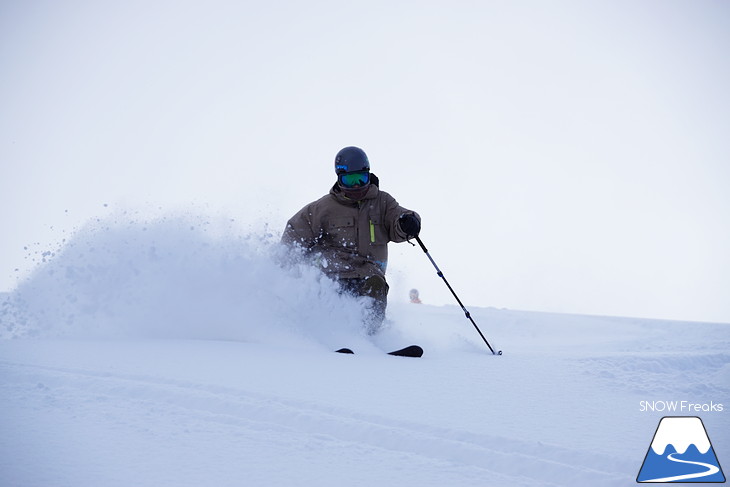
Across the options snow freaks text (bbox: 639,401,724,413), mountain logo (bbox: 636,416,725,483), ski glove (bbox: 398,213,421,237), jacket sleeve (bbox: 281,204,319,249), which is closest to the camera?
mountain logo (bbox: 636,416,725,483)

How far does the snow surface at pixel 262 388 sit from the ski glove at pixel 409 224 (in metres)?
0.86

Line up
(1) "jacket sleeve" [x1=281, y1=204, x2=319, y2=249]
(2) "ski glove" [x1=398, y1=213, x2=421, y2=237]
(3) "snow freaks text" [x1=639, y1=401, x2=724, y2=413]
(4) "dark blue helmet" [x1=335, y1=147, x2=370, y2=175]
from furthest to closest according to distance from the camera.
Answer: (1) "jacket sleeve" [x1=281, y1=204, x2=319, y2=249] → (4) "dark blue helmet" [x1=335, y1=147, x2=370, y2=175] → (2) "ski glove" [x1=398, y1=213, x2=421, y2=237] → (3) "snow freaks text" [x1=639, y1=401, x2=724, y2=413]

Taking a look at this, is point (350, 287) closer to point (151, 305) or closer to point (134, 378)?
point (151, 305)

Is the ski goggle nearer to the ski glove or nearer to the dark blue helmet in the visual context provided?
the dark blue helmet

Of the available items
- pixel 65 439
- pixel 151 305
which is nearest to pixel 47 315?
pixel 151 305

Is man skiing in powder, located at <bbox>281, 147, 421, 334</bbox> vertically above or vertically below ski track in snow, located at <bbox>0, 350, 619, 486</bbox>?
above

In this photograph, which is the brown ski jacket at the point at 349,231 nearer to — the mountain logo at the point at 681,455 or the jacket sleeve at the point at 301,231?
the jacket sleeve at the point at 301,231

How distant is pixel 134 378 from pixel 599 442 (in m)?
2.13

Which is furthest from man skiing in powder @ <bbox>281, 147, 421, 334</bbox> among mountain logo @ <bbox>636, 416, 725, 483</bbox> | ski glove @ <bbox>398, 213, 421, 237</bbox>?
mountain logo @ <bbox>636, 416, 725, 483</bbox>

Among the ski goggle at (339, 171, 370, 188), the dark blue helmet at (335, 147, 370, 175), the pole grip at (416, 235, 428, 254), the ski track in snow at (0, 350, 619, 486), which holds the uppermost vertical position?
the dark blue helmet at (335, 147, 370, 175)

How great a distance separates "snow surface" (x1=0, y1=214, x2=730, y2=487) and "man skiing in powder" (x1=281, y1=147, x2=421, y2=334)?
29 centimetres

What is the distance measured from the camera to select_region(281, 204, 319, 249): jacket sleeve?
5.55m

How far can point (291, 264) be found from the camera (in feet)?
17.4

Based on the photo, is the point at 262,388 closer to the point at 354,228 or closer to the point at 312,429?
the point at 312,429
